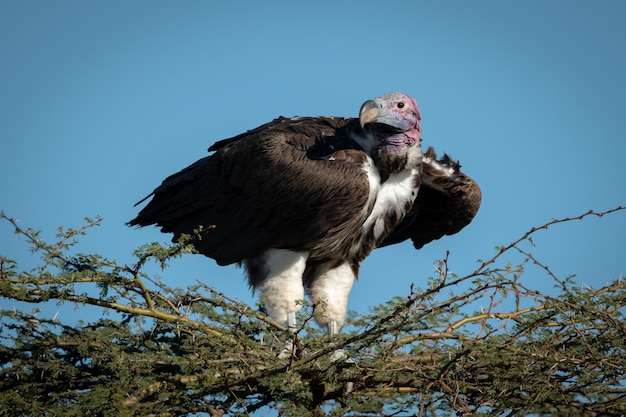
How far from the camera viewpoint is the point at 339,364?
5449mm

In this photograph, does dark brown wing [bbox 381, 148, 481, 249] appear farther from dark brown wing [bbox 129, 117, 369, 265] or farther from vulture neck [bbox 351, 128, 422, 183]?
dark brown wing [bbox 129, 117, 369, 265]

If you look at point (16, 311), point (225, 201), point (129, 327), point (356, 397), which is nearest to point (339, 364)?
point (356, 397)

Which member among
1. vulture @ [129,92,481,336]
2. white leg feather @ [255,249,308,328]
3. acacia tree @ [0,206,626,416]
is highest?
vulture @ [129,92,481,336]

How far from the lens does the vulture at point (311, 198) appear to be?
7148 mm

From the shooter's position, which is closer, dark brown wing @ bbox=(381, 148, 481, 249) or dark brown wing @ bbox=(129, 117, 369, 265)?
dark brown wing @ bbox=(129, 117, 369, 265)

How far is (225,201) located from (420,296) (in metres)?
2.81

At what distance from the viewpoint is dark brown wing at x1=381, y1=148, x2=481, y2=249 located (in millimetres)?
7759

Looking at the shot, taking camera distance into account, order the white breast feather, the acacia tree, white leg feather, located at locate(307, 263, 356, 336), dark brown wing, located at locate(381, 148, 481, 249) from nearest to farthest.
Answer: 1. the acacia tree
2. the white breast feather
3. white leg feather, located at locate(307, 263, 356, 336)
4. dark brown wing, located at locate(381, 148, 481, 249)

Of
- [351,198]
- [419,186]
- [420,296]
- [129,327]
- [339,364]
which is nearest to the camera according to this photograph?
[420,296]

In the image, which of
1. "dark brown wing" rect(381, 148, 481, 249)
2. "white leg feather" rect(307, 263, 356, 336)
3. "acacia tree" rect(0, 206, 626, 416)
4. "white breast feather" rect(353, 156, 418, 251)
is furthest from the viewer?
"dark brown wing" rect(381, 148, 481, 249)

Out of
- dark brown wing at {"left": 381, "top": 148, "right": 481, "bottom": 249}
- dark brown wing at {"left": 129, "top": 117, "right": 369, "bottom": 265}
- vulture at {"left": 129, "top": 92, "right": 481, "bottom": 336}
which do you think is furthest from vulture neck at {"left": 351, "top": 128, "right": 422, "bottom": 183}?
dark brown wing at {"left": 381, "top": 148, "right": 481, "bottom": 249}

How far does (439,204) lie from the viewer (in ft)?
26.1

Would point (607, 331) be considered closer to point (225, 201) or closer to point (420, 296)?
point (420, 296)

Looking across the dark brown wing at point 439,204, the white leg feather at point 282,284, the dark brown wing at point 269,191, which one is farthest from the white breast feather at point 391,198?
the white leg feather at point 282,284
